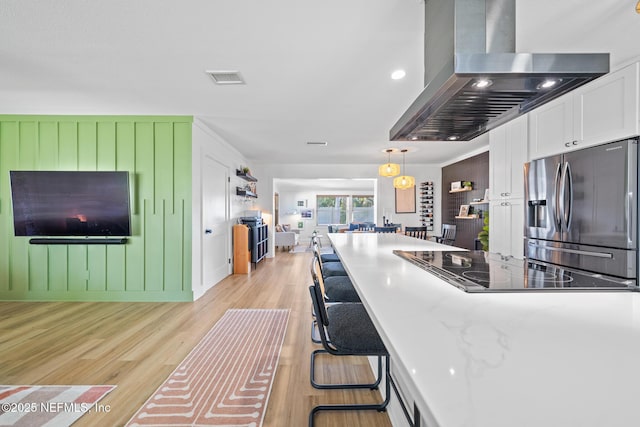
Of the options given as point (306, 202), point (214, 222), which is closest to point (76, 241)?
point (214, 222)

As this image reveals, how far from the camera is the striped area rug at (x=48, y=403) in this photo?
167cm

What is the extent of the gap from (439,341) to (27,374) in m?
2.93

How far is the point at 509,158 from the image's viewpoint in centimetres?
355

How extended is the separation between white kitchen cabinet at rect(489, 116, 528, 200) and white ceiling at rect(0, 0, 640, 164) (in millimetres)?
1104

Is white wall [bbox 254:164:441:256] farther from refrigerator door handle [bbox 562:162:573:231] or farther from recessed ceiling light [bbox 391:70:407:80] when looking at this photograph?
refrigerator door handle [bbox 562:162:573:231]

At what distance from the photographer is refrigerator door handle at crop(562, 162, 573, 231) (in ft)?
8.50

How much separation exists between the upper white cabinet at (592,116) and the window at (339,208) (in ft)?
29.4

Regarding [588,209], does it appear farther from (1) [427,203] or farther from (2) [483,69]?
(1) [427,203]

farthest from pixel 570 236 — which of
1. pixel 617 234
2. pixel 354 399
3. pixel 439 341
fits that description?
pixel 439 341

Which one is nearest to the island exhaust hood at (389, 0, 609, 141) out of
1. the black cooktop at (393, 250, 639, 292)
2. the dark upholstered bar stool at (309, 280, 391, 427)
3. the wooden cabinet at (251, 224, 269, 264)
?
the black cooktop at (393, 250, 639, 292)

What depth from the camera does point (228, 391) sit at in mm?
1898

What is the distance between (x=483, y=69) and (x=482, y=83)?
10cm

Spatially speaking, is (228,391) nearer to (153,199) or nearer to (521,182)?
(153,199)

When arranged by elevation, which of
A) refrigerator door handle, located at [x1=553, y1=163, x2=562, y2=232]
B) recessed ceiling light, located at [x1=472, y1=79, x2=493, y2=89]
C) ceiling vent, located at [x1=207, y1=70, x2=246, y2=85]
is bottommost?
refrigerator door handle, located at [x1=553, y1=163, x2=562, y2=232]
